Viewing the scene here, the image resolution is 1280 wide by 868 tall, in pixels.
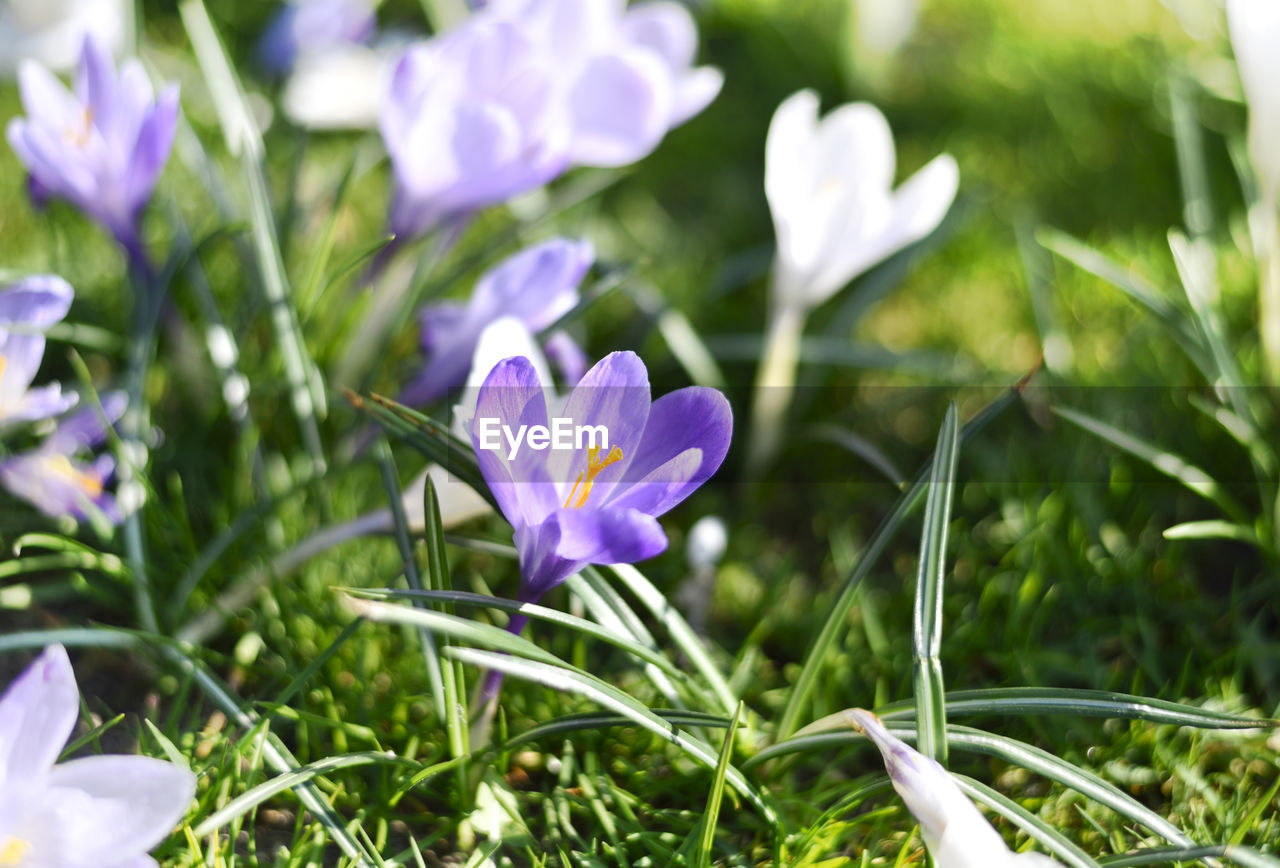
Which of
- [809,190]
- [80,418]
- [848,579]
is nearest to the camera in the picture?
[848,579]

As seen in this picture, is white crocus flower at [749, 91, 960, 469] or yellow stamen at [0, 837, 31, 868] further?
white crocus flower at [749, 91, 960, 469]

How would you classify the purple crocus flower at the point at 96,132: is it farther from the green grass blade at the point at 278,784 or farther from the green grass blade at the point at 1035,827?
the green grass blade at the point at 1035,827

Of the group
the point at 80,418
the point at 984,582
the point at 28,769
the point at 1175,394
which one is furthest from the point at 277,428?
→ the point at 1175,394

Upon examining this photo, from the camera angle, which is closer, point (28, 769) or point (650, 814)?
point (28, 769)

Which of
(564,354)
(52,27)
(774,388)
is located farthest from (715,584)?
(52,27)

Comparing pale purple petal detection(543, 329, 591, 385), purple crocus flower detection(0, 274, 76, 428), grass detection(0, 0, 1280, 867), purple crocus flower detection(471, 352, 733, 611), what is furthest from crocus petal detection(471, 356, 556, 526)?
purple crocus flower detection(0, 274, 76, 428)

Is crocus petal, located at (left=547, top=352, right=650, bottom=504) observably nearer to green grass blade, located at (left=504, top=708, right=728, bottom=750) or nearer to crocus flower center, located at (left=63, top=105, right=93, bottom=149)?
green grass blade, located at (left=504, top=708, right=728, bottom=750)

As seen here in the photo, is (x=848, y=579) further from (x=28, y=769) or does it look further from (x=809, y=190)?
(x=28, y=769)
